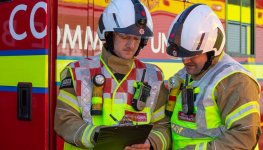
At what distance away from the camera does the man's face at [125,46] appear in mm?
2414

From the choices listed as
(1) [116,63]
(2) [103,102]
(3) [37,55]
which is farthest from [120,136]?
(3) [37,55]

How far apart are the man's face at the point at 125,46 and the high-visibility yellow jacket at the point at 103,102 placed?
0.03m

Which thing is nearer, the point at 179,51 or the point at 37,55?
the point at 179,51

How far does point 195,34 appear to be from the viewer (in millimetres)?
2137

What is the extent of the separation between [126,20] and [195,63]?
0.43 m

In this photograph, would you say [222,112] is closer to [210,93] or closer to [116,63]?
[210,93]

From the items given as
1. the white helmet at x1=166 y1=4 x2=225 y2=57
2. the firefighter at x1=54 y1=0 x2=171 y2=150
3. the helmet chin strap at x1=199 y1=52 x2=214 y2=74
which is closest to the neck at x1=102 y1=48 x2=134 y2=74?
the firefighter at x1=54 y1=0 x2=171 y2=150

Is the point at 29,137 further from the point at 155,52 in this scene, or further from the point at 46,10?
the point at 155,52

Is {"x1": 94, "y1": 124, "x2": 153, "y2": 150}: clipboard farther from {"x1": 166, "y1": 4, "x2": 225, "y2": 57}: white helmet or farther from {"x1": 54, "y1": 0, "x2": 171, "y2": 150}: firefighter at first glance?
{"x1": 166, "y1": 4, "x2": 225, "y2": 57}: white helmet

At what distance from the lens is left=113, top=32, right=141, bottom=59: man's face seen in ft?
7.92

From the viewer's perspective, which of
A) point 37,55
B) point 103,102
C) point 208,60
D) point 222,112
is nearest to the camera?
point 222,112

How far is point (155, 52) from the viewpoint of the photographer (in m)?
3.34

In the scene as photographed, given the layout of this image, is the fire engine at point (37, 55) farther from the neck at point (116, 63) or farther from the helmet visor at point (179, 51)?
the helmet visor at point (179, 51)

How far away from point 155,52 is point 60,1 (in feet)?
2.81
